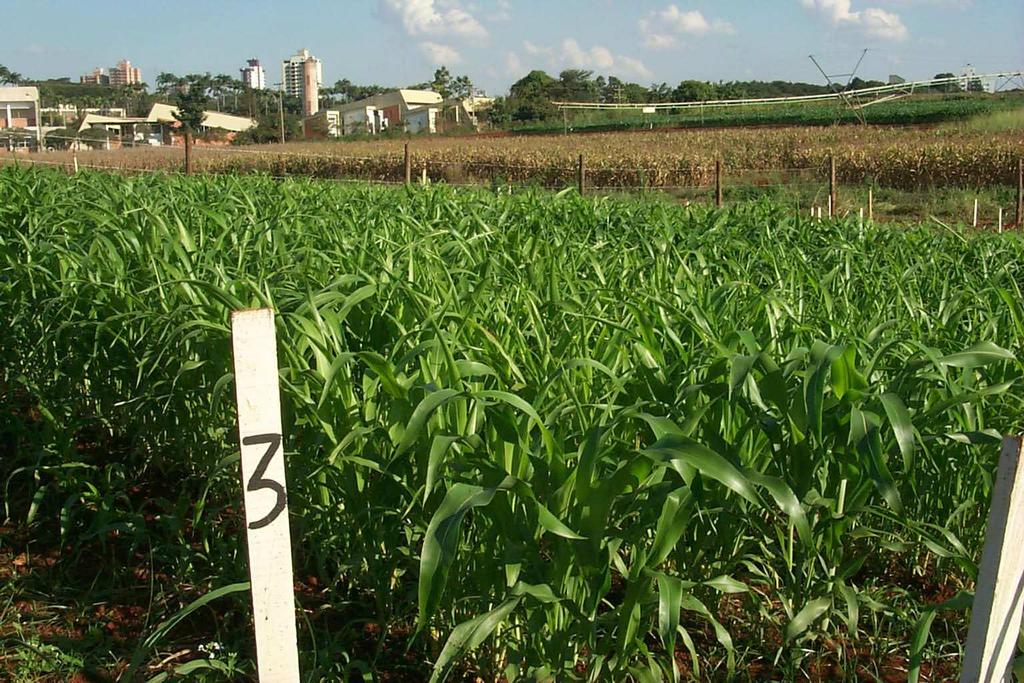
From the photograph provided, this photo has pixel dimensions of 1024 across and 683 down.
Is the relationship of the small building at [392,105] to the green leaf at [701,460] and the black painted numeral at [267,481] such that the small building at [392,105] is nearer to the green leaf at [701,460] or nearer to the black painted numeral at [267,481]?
the black painted numeral at [267,481]

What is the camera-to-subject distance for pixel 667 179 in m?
24.9

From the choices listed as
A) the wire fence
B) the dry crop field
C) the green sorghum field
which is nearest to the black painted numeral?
the green sorghum field

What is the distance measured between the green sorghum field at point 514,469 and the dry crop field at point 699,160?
17418mm

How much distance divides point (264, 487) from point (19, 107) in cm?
8938

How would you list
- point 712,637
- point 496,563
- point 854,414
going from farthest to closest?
point 712,637 < point 496,563 < point 854,414

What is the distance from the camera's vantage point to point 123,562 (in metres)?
2.86

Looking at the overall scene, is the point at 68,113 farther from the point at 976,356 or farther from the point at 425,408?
the point at 976,356

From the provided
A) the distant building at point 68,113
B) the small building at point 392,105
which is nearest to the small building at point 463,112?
the small building at point 392,105

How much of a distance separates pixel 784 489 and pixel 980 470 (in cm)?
98

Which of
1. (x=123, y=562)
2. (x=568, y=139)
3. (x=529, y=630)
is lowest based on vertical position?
(x=123, y=562)

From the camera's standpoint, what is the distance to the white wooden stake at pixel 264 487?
157 centimetres

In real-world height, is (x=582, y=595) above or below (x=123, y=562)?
above

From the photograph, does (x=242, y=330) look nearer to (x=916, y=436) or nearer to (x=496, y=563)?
(x=496, y=563)

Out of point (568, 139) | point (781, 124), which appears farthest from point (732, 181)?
point (781, 124)
